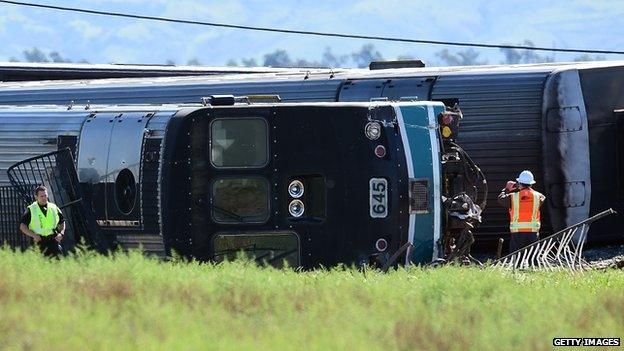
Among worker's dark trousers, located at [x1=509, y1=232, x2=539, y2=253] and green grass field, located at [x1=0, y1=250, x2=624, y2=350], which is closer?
green grass field, located at [x1=0, y1=250, x2=624, y2=350]

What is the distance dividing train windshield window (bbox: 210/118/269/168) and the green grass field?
193 centimetres

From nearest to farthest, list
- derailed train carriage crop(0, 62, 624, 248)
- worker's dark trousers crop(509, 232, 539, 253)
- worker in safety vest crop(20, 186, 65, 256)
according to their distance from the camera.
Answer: worker in safety vest crop(20, 186, 65, 256) → worker's dark trousers crop(509, 232, 539, 253) → derailed train carriage crop(0, 62, 624, 248)

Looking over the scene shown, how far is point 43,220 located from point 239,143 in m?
2.59

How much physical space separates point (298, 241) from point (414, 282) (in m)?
3.11

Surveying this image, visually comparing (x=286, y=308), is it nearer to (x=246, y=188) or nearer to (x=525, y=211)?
(x=246, y=188)

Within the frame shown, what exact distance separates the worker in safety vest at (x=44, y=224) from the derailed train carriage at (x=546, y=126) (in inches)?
256

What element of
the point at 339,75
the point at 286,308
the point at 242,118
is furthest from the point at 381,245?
the point at 339,75

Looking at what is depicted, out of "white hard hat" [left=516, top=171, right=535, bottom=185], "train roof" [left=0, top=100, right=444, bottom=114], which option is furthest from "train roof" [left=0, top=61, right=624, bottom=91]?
"train roof" [left=0, top=100, right=444, bottom=114]

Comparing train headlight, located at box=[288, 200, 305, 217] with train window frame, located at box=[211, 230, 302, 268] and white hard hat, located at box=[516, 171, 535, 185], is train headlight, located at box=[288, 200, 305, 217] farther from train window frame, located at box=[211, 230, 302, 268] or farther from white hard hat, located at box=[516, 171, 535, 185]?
white hard hat, located at box=[516, 171, 535, 185]

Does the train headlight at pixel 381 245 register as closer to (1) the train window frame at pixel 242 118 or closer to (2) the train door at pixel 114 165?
(1) the train window frame at pixel 242 118

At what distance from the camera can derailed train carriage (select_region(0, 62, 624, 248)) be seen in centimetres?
2081

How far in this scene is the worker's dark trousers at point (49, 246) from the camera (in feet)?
56.8

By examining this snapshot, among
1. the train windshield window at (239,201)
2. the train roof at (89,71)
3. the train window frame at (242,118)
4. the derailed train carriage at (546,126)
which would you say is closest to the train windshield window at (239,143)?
the train window frame at (242,118)

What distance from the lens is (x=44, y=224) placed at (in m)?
17.2
